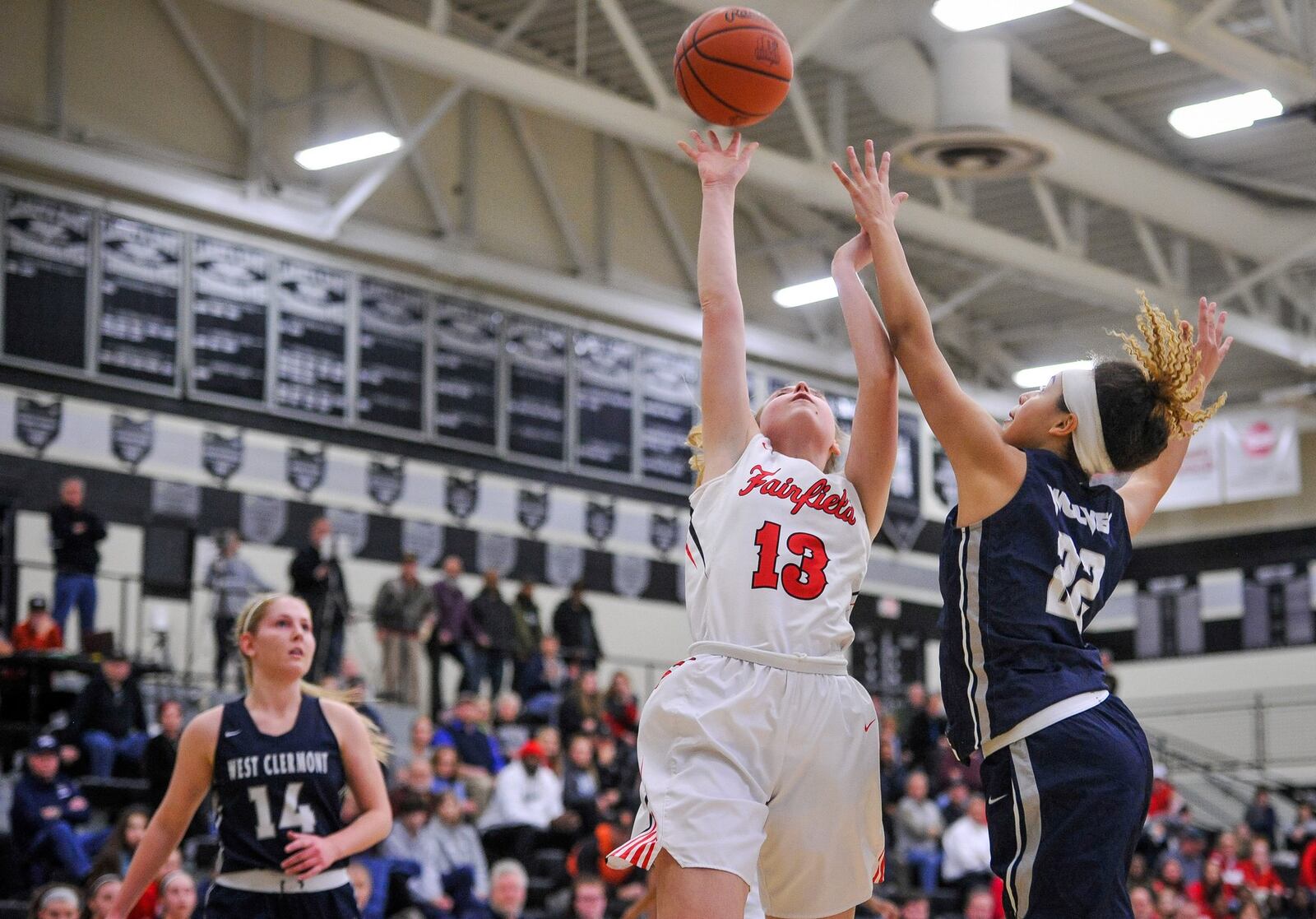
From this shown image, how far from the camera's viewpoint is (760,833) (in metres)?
4.23

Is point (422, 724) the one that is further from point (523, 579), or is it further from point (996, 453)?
point (996, 453)

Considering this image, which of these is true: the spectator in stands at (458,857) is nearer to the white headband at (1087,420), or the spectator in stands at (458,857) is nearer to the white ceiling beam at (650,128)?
the white ceiling beam at (650,128)

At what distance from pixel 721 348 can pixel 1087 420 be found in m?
1.01

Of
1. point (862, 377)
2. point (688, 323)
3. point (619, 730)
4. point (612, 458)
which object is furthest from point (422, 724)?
point (862, 377)

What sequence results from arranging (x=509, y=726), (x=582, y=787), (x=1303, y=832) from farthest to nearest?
1. (x=1303, y=832)
2. (x=509, y=726)
3. (x=582, y=787)

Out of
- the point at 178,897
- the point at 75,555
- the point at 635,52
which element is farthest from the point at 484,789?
the point at 635,52

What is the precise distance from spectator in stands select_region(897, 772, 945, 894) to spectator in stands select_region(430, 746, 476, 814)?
4729 mm

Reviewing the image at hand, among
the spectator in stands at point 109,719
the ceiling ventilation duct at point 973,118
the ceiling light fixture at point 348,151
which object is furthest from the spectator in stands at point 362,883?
the ceiling light fixture at point 348,151

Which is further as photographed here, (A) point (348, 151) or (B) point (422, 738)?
(A) point (348, 151)

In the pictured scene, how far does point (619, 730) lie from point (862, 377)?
1316cm

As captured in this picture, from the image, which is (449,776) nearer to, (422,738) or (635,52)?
(422,738)

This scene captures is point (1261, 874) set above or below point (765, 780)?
below

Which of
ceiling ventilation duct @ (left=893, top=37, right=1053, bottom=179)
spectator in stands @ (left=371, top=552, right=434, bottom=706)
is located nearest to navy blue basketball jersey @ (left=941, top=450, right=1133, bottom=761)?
ceiling ventilation duct @ (left=893, top=37, right=1053, bottom=179)

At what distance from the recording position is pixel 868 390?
4.53 metres
